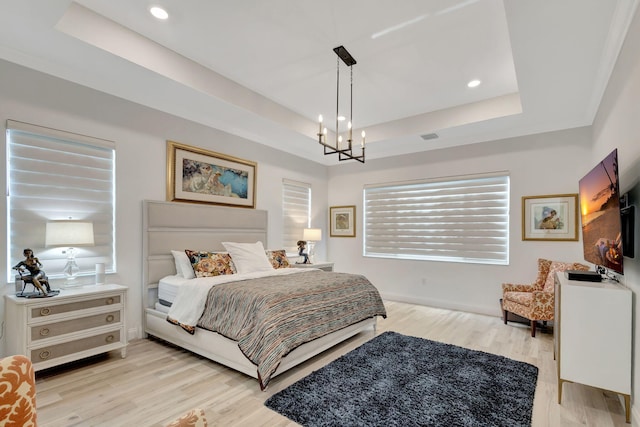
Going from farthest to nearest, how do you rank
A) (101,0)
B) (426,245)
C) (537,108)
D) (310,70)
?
(426,245) → (537,108) → (310,70) → (101,0)

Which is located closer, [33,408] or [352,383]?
[33,408]

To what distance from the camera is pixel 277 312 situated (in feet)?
8.69

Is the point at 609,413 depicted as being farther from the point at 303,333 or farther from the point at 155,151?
the point at 155,151

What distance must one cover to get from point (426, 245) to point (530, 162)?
194 cm

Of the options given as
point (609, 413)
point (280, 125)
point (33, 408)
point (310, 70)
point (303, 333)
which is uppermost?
point (310, 70)

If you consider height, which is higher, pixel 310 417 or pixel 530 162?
pixel 530 162

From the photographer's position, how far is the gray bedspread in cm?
251

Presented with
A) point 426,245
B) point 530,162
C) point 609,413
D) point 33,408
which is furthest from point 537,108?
point 33,408

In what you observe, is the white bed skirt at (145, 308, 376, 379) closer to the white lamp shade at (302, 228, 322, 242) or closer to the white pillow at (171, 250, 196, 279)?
the white pillow at (171, 250, 196, 279)

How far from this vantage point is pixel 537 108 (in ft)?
12.4

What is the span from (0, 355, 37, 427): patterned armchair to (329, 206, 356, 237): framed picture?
5.52 m

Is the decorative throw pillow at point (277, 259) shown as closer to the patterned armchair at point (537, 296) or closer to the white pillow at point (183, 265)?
the white pillow at point (183, 265)

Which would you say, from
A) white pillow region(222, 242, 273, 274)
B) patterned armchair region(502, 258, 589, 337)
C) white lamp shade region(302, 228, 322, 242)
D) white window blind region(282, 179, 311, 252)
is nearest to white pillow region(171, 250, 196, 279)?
white pillow region(222, 242, 273, 274)

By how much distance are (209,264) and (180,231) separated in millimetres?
629
